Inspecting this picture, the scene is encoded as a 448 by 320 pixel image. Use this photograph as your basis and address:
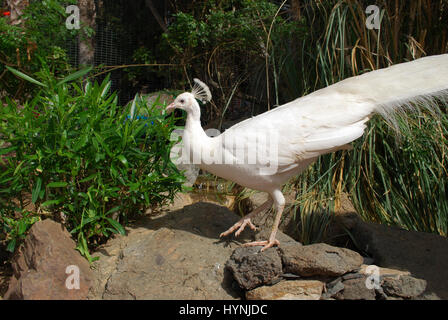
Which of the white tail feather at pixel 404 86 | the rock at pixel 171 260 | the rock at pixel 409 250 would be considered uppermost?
the white tail feather at pixel 404 86

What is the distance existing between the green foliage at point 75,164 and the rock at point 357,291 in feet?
4.65

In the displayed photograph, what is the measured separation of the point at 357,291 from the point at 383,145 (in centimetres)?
202

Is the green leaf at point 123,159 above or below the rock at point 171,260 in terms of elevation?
above

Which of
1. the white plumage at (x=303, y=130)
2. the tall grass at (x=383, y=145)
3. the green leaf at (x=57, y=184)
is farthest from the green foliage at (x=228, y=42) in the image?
the green leaf at (x=57, y=184)

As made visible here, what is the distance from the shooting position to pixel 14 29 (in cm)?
403

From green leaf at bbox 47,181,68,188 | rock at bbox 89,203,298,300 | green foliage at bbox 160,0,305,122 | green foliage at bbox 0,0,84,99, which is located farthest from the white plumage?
green foliage at bbox 0,0,84,99

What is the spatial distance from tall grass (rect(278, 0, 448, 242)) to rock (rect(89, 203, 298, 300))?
102 cm

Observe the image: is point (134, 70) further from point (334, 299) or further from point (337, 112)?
point (334, 299)

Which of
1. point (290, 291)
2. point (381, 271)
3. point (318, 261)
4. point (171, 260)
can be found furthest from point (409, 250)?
point (171, 260)

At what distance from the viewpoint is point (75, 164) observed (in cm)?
245

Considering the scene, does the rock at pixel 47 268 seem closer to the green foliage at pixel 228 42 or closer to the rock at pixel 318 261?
the rock at pixel 318 261

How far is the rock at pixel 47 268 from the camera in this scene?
2102 millimetres

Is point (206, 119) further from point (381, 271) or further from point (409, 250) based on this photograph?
point (381, 271)

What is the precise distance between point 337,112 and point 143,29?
Answer: 4.90 metres
